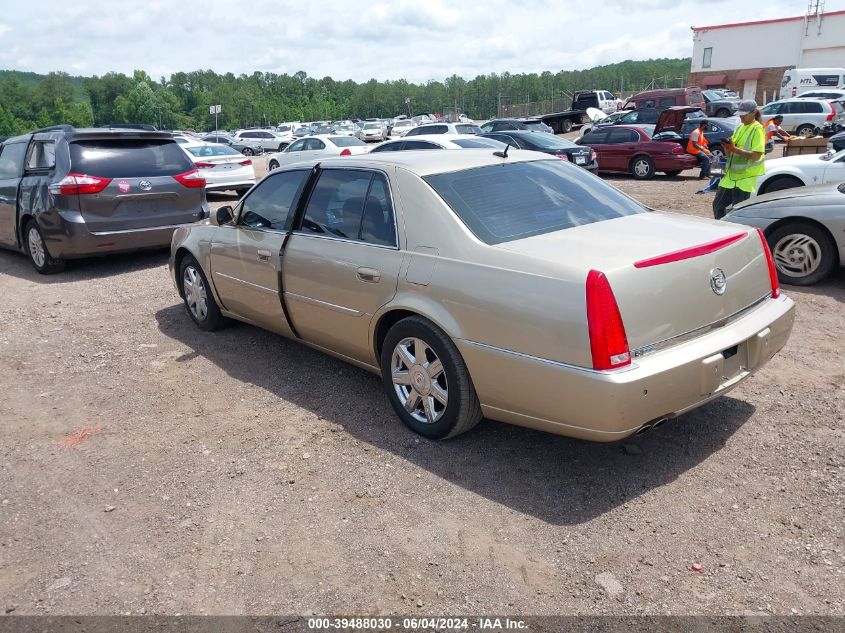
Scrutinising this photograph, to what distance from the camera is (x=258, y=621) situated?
2742mm

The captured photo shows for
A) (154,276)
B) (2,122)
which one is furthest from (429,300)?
(2,122)

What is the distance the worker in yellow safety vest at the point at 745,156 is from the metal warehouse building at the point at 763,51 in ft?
165

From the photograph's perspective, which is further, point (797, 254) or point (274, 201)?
point (797, 254)

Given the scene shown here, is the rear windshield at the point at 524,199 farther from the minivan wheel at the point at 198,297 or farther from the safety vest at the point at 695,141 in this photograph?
the safety vest at the point at 695,141

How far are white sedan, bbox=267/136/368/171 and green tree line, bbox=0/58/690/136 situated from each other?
258ft

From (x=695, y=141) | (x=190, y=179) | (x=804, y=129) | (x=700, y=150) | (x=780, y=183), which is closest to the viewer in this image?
(x=190, y=179)

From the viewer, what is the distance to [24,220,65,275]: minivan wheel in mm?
8734

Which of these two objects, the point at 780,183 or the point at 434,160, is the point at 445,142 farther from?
the point at 434,160

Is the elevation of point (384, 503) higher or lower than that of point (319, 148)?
lower

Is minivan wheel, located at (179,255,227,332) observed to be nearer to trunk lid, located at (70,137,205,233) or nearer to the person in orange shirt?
trunk lid, located at (70,137,205,233)

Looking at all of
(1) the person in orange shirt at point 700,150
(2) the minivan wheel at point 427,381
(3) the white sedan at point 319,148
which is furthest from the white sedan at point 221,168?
(2) the minivan wheel at point 427,381

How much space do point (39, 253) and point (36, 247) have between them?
0.10 m

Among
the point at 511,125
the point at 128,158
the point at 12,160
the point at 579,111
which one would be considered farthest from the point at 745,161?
the point at 579,111

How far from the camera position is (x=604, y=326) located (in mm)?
3098
